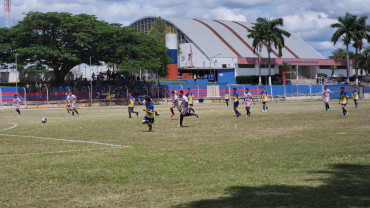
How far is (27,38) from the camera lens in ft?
210

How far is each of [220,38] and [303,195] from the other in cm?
10477

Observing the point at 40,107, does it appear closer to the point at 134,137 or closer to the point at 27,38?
the point at 27,38

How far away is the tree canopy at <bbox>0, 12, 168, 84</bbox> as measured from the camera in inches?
2482

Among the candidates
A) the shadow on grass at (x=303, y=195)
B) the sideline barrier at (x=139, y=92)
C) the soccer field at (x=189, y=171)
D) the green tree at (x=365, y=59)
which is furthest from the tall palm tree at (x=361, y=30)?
the shadow on grass at (x=303, y=195)

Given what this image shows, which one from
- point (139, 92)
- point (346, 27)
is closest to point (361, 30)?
point (346, 27)

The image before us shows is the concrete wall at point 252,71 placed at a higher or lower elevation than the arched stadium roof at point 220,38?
lower

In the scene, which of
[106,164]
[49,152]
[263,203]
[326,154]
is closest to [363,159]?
[326,154]

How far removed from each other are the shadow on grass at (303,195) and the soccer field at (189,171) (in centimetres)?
2

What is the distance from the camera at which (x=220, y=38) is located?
111875 mm

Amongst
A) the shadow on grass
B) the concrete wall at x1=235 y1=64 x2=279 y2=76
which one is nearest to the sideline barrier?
the concrete wall at x1=235 y1=64 x2=279 y2=76

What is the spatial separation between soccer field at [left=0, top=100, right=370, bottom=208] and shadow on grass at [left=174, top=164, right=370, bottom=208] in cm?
2

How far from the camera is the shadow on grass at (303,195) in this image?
26.3ft

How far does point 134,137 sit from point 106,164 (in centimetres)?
723

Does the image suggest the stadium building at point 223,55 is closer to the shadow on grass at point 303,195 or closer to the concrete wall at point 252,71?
the concrete wall at point 252,71
